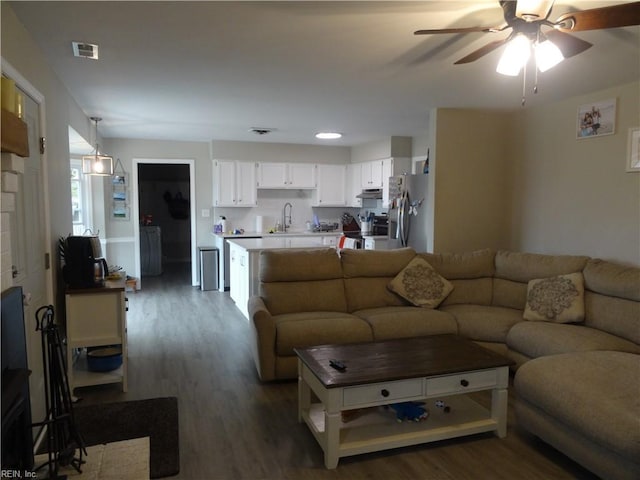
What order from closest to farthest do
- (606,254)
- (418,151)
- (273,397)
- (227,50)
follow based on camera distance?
(227,50)
(273,397)
(606,254)
(418,151)

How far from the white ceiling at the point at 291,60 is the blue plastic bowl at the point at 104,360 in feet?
7.07

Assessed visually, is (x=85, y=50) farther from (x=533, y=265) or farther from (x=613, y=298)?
(x=613, y=298)

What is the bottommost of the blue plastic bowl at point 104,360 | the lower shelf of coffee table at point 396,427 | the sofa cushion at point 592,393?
the lower shelf of coffee table at point 396,427

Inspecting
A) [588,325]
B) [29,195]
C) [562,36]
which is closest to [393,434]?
[588,325]

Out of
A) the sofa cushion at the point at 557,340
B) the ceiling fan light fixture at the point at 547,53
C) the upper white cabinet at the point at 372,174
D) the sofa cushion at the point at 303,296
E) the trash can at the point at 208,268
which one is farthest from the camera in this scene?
the trash can at the point at 208,268

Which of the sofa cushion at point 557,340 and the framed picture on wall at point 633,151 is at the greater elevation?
the framed picture on wall at point 633,151

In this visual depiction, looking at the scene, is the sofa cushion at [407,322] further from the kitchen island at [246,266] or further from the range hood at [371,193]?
the range hood at [371,193]

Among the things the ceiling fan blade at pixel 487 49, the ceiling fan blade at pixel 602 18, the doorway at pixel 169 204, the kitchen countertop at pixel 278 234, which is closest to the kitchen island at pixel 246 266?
the kitchen countertop at pixel 278 234

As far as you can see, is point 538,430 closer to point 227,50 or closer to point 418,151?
point 227,50

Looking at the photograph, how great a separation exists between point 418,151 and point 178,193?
612 centimetres

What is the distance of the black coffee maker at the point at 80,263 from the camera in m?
3.27

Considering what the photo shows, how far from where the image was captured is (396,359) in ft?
8.94

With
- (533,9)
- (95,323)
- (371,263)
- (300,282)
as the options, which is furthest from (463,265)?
(95,323)

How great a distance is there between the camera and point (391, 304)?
13.6 feet
